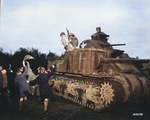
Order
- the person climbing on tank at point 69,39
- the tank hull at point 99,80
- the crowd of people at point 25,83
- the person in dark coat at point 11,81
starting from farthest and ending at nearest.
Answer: the person climbing on tank at point 69,39
the person in dark coat at point 11,81
the crowd of people at point 25,83
the tank hull at point 99,80

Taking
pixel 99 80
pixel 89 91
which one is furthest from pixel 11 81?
pixel 99 80

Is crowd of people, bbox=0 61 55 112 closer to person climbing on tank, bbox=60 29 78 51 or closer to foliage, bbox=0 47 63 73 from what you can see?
person climbing on tank, bbox=60 29 78 51

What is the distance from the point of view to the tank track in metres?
6.07

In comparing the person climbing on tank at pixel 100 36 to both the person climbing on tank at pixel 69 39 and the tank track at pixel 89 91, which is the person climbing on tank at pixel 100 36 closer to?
the person climbing on tank at pixel 69 39

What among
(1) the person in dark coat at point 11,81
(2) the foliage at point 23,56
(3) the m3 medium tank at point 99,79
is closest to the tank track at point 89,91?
(3) the m3 medium tank at point 99,79

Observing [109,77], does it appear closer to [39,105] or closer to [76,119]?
[76,119]

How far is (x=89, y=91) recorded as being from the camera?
7.03 meters

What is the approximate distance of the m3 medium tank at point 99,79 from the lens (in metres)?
5.97

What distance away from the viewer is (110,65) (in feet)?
22.9

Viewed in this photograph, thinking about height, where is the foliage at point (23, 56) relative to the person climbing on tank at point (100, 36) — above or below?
below

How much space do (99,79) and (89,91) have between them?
84 cm

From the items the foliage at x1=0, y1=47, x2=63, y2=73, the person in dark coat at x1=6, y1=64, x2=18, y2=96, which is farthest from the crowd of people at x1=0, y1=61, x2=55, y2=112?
the foliage at x1=0, y1=47, x2=63, y2=73

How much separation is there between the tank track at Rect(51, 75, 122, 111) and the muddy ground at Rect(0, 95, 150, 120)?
0.36 m

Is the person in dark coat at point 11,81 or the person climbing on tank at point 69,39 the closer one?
the person in dark coat at point 11,81
